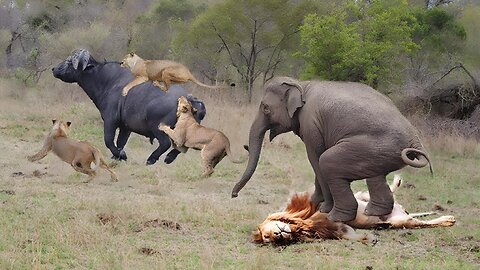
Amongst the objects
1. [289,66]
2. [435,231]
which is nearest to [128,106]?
[435,231]

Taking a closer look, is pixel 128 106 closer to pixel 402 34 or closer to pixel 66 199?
pixel 66 199

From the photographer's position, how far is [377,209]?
298 inches

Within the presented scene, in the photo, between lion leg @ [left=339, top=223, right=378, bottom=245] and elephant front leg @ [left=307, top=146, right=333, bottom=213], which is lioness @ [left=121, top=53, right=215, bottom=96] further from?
lion leg @ [left=339, top=223, right=378, bottom=245]

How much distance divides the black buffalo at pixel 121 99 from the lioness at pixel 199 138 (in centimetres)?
66

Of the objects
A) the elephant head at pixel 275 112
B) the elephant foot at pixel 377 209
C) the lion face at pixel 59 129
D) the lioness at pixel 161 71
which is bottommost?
the elephant foot at pixel 377 209

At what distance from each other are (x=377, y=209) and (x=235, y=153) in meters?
3.31

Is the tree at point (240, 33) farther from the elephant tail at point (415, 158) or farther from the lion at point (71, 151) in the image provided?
the elephant tail at point (415, 158)

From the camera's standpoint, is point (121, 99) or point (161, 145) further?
point (121, 99)

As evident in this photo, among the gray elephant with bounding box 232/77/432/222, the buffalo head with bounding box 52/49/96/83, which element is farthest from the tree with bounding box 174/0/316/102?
the gray elephant with bounding box 232/77/432/222

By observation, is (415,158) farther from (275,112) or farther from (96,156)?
(96,156)

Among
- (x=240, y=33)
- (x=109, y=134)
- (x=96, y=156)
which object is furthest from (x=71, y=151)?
(x=240, y=33)

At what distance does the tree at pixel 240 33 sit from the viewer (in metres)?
25.0

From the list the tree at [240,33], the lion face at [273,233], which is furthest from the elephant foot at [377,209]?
the tree at [240,33]

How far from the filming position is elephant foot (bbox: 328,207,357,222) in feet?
24.7
